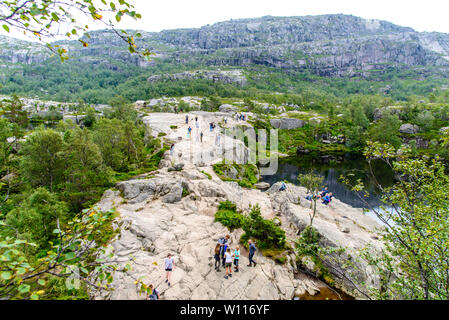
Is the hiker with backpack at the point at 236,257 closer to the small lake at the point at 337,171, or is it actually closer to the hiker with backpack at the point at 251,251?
the hiker with backpack at the point at 251,251

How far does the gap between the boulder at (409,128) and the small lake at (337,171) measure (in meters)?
35.9

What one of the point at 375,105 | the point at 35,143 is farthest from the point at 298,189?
the point at 375,105

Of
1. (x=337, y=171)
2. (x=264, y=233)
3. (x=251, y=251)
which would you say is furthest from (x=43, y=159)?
(x=337, y=171)

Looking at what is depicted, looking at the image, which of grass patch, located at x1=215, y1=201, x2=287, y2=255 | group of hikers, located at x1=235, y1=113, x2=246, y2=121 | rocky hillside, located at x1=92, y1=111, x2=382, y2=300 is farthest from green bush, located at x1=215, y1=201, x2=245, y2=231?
group of hikers, located at x1=235, y1=113, x2=246, y2=121

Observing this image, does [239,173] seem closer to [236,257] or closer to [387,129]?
[236,257]

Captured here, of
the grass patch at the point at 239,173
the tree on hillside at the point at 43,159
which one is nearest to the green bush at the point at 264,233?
the grass patch at the point at 239,173

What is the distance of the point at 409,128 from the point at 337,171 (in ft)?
206

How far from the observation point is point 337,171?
220ft

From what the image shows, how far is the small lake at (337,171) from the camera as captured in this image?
49.8 meters

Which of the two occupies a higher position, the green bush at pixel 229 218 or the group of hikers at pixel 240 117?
the group of hikers at pixel 240 117

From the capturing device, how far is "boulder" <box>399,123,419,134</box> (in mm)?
97750
